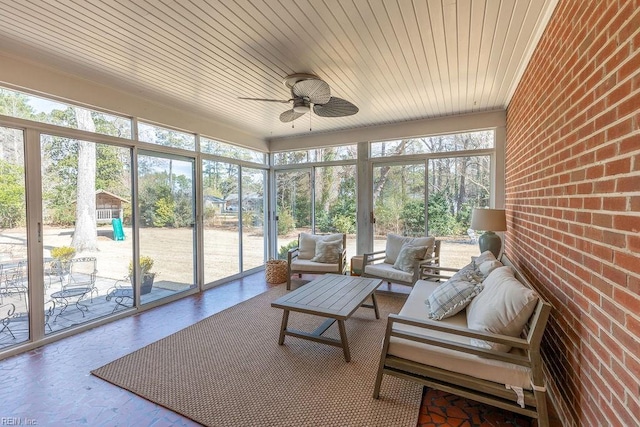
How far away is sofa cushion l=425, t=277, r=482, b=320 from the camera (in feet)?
7.27

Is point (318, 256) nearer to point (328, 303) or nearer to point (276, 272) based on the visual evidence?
point (276, 272)

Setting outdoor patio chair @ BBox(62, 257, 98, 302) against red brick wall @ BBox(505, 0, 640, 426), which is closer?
red brick wall @ BBox(505, 0, 640, 426)

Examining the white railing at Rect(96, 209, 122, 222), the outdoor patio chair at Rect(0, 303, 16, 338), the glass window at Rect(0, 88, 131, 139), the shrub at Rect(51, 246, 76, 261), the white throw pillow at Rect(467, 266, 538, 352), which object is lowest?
the outdoor patio chair at Rect(0, 303, 16, 338)

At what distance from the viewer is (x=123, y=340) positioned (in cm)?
287

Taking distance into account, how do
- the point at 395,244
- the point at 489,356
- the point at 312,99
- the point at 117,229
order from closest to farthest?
the point at 489,356
the point at 312,99
the point at 117,229
the point at 395,244

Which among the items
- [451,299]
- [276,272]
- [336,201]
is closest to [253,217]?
[276,272]

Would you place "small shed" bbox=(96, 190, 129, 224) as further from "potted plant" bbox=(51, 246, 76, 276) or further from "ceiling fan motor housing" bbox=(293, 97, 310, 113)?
"ceiling fan motor housing" bbox=(293, 97, 310, 113)

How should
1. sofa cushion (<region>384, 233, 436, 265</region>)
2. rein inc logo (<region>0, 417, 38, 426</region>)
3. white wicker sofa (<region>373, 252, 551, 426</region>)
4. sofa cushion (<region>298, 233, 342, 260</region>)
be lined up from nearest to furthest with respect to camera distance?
white wicker sofa (<region>373, 252, 551, 426</region>) < rein inc logo (<region>0, 417, 38, 426</region>) < sofa cushion (<region>384, 233, 436, 265</region>) < sofa cushion (<region>298, 233, 342, 260</region>)

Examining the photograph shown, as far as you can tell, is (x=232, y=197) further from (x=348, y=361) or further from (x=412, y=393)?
(x=412, y=393)

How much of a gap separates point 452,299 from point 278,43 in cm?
254

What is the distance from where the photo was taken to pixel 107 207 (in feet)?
11.0

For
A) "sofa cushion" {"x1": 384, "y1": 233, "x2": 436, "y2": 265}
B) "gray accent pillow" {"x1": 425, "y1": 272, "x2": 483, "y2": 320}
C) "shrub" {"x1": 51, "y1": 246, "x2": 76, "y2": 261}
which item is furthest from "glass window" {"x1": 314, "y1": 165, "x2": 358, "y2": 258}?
"shrub" {"x1": 51, "y1": 246, "x2": 76, "y2": 261}

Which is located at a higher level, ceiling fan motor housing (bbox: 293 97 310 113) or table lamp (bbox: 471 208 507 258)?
ceiling fan motor housing (bbox: 293 97 310 113)

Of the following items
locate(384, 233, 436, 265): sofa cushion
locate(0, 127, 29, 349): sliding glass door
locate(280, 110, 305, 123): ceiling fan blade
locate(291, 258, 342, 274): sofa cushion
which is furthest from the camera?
locate(291, 258, 342, 274): sofa cushion
